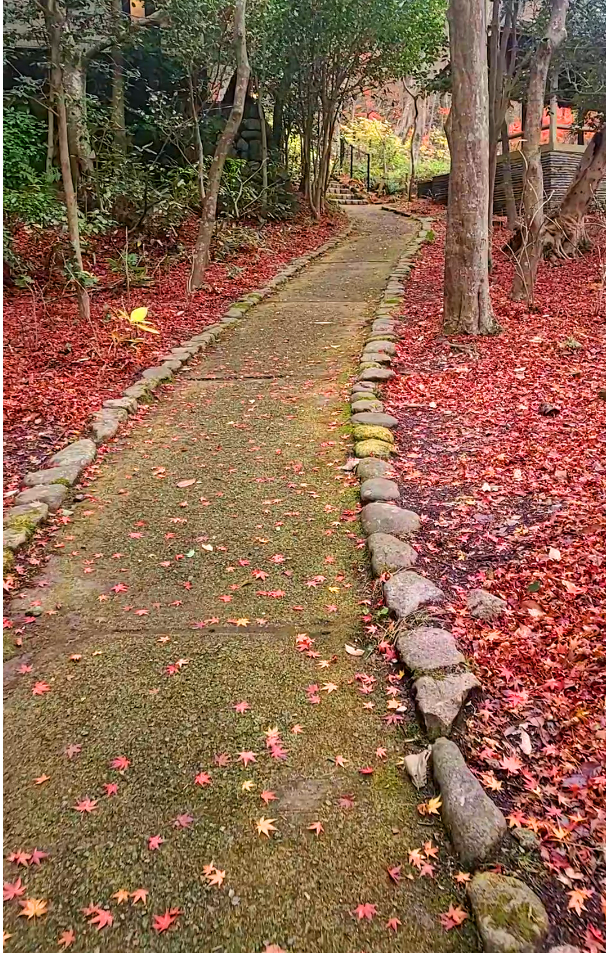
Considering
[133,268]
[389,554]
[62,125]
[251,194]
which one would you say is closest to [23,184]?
[133,268]

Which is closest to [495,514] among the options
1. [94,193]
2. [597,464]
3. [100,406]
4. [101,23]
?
[597,464]

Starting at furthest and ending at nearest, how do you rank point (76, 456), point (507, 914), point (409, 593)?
point (76, 456) < point (409, 593) < point (507, 914)

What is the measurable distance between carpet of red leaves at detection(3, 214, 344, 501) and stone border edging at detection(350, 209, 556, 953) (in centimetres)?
225

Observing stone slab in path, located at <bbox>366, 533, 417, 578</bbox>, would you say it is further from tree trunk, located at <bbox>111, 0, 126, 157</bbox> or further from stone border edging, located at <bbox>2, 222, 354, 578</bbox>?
tree trunk, located at <bbox>111, 0, 126, 157</bbox>

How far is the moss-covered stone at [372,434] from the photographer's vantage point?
184 inches

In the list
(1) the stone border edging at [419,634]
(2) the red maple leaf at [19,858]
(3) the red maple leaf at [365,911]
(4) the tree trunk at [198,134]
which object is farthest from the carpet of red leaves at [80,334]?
(3) the red maple leaf at [365,911]

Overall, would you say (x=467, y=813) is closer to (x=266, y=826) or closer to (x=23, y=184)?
(x=266, y=826)

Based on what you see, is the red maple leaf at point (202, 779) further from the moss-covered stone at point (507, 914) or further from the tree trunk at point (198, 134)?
the tree trunk at point (198, 134)

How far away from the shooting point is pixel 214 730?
2.28m

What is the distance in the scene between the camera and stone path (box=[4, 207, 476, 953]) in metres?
1.71

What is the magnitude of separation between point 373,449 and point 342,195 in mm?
19386

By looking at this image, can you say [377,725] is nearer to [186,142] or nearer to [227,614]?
[227,614]

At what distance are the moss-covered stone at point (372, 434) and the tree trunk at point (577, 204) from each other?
25.7 feet

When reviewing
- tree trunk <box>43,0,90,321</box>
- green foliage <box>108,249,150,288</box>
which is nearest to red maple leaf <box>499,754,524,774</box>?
tree trunk <box>43,0,90,321</box>
